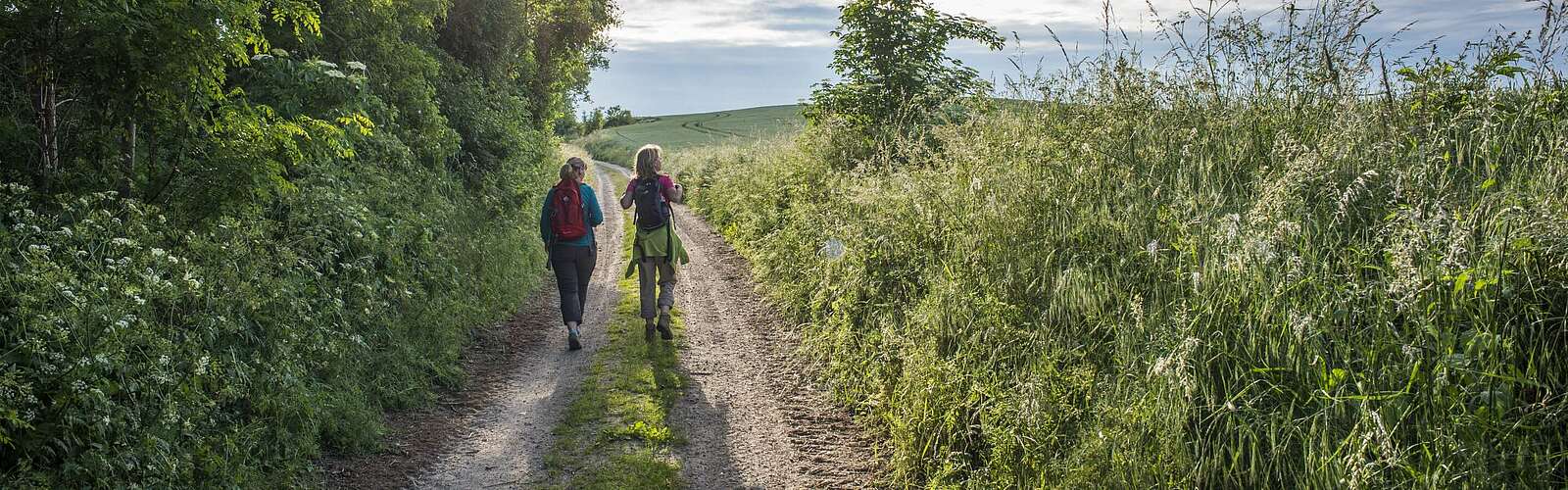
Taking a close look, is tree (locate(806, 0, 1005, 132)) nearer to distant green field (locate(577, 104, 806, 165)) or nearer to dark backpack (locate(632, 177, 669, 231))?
dark backpack (locate(632, 177, 669, 231))

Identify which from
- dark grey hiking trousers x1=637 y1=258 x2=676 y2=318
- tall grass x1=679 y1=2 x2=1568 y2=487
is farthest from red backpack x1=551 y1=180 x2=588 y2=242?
tall grass x1=679 y1=2 x2=1568 y2=487

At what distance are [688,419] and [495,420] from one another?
166 centimetres

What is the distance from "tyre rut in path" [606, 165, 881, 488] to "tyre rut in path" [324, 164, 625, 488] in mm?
1104

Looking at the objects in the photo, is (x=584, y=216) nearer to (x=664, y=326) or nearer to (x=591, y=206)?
(x=591, y=206)

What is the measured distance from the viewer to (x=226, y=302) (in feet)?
17.2

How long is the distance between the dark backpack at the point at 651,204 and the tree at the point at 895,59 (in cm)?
440

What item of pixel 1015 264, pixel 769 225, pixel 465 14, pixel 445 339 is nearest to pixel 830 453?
pixel 1015 264

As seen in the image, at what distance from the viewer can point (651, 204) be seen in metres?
9.42

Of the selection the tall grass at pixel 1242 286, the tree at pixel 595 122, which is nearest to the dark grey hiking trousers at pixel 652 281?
the tall grass at pixel 1242 286

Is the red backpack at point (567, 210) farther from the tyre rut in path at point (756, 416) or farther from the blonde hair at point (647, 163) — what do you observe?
the tyre rut in path at point (756, 416)

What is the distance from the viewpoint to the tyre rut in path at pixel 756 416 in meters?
6.24

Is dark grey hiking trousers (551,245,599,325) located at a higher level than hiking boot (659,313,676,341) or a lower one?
higher

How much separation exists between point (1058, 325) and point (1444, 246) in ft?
7.59

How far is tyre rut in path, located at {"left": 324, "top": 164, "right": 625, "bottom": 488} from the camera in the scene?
19.8 feet
